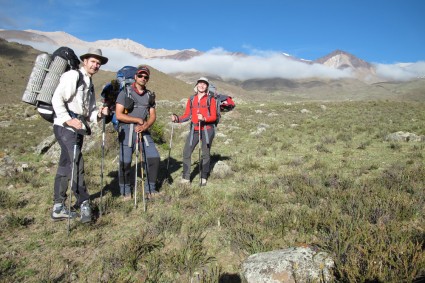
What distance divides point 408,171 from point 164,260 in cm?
683

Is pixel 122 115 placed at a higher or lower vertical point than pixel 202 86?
lower

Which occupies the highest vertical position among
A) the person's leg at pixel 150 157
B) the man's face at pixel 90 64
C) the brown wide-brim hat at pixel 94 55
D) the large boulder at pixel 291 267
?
the brown wide-brim hat at pixel 94 55

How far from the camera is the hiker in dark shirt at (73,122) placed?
16.1 ft

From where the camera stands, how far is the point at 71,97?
16.7ft

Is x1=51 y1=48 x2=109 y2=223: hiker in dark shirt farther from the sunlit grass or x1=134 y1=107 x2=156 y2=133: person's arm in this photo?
x1=134 y1=107 x2=156 y2=133: person's arm

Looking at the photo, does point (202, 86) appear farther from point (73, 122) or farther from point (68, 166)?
point (68, 166)

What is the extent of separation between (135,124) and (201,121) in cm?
182

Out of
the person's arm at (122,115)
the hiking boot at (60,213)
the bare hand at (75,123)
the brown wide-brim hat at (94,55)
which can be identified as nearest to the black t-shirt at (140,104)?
the person's arm at (122,115)

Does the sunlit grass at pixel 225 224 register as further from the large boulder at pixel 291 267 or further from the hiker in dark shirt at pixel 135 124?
the hiker in dark shirt at pixel 135 124

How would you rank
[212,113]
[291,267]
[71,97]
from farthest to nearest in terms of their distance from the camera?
[212,113] < [71,97] < [291,267]

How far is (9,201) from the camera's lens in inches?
247

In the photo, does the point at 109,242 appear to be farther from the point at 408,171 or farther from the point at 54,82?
the point at 408,171

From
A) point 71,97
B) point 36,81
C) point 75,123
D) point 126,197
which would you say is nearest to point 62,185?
point 75,123

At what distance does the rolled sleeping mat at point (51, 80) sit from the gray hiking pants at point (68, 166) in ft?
1.80
